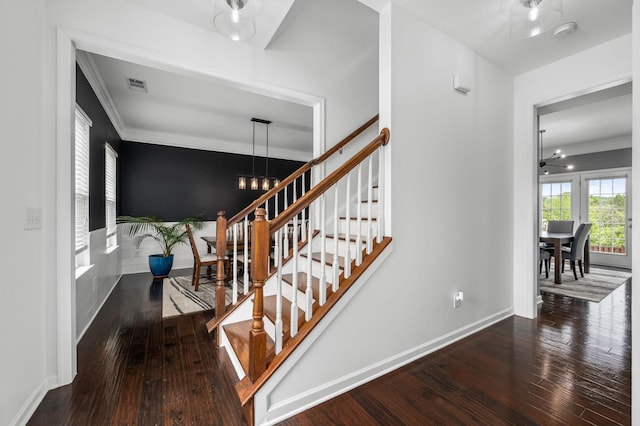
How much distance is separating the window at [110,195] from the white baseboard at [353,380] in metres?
3.94

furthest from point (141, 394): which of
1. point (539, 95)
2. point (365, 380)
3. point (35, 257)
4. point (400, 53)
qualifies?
point (539, 95)

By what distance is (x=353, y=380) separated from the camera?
1866 mm

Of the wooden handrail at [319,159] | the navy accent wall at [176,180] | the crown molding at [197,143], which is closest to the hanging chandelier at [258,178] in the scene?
the navy accent wall at [176,180]

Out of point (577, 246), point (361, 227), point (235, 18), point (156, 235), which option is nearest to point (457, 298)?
point (361, 227)

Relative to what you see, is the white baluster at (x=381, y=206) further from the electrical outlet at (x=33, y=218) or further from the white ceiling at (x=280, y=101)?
the electrical outlet at (x=33, y=218)

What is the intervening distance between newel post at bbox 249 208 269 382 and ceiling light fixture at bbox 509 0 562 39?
2.23 meters

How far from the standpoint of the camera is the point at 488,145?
9.43 ft

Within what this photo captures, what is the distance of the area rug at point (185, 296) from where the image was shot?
10.7 feet

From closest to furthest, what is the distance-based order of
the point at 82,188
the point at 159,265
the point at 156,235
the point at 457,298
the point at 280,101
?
the point at 457,298, the point at 82,188, the point at 280,101, the point at 159,265, the point at 156,235

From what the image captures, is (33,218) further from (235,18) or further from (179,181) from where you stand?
(179,181)

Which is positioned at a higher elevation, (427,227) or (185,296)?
(427,227)

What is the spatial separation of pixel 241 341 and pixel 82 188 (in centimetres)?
237

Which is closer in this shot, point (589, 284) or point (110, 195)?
point (110, 195)

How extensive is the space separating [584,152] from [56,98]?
8962mm
